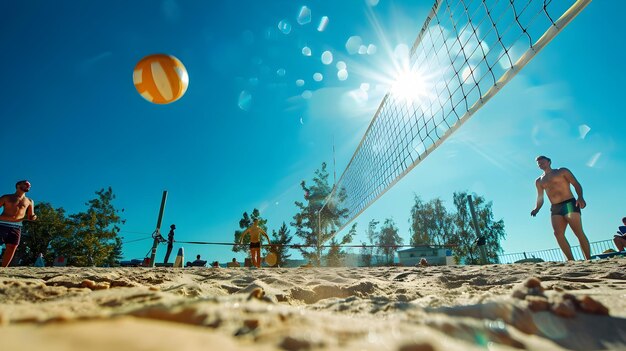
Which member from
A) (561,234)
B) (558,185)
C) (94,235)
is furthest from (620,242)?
(94,235)

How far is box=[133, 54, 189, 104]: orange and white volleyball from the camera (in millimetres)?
4094

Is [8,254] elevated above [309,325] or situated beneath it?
elevated above

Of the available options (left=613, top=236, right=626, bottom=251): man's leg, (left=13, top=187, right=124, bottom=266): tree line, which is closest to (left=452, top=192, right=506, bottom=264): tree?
(left=613, top=236, right=626, bottom=251): man's leg

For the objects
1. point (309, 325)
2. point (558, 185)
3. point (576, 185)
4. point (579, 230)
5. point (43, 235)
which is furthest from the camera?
point (43, 235)

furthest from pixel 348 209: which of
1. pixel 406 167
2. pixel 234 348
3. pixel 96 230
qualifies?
pixel 96 230

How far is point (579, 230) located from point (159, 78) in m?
6.28

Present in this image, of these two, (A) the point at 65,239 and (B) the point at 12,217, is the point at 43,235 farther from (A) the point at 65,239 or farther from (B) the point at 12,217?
(B) the point at 12,217

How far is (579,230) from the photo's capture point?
14.2 feet

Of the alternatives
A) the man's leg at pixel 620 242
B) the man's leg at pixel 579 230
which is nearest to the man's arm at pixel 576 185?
the man's leg at pixel 579 230

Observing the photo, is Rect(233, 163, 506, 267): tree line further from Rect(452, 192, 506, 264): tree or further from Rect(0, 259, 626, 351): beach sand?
Rect(0, 259, 626, 351): beach sand

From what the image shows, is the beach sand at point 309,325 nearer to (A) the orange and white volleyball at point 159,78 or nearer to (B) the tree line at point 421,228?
(A) the orange and white volleyball at point 159,78

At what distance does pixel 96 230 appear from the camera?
27.7 metres

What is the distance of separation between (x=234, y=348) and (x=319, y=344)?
0.60 ft

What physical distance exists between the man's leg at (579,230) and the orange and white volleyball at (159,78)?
5985 millimetres
